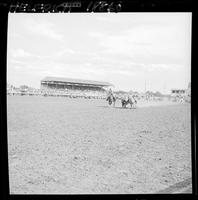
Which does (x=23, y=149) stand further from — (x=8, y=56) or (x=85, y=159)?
(x=8, y=56)

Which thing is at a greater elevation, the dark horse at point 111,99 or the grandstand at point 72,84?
the grandstand at point 72,84

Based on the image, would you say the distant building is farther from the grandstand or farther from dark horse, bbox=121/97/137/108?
the grandstand

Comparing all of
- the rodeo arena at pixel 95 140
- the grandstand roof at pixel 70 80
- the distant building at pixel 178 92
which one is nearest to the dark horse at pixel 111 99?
the rodeo arena at pixel 95 140

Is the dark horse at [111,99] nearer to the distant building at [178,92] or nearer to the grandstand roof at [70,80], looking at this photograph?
the grandstand roof at [70,80]

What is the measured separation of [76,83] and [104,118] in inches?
13.2

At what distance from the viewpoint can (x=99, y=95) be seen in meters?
1.72

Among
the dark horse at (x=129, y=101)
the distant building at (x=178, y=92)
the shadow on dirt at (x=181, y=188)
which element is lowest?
the shadow on dirt at (x=181, y=188)

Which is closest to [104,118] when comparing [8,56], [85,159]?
[85,159]

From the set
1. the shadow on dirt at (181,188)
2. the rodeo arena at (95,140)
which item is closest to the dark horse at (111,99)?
the rodeo arena at (95,140)

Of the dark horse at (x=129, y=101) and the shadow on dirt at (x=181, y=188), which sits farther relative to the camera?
the dark horse at (x=129, y=101)

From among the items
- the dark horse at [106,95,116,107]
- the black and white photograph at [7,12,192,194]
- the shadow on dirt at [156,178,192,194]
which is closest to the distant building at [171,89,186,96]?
the black and white photograph at [7,12,192,194]

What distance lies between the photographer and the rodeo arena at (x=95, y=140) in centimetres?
163

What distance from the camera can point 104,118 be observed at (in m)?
1.74

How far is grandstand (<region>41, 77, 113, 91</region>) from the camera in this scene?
65.3 inches
